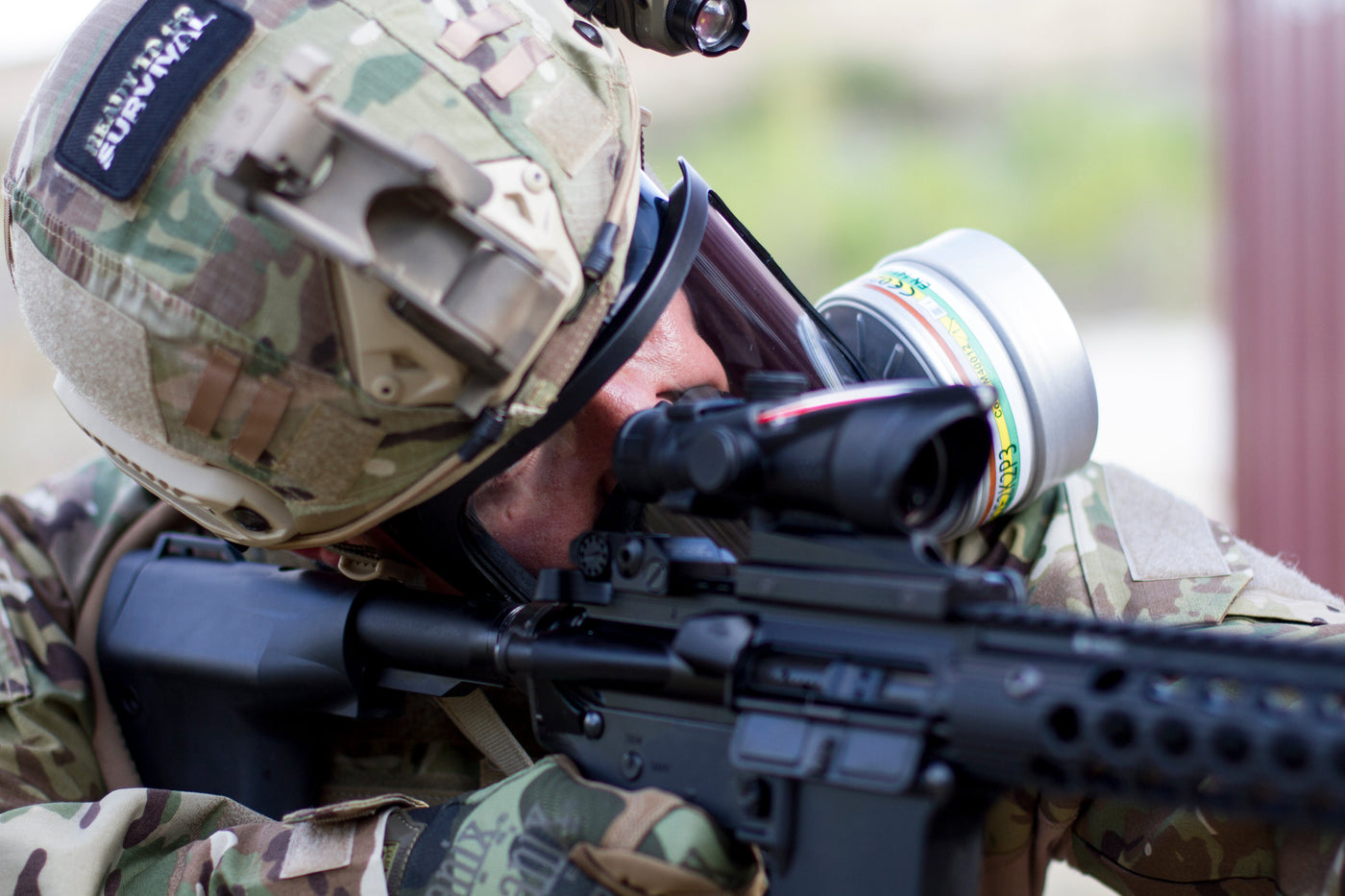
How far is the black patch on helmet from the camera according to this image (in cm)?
147

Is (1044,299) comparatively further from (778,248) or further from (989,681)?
(778,248)

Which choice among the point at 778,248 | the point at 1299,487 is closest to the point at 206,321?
the point at 1299,487

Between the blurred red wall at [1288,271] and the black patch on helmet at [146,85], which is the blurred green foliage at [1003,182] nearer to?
the blurred red wall at [1288,271]

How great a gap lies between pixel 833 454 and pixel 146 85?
0.99m

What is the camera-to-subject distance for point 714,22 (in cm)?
179

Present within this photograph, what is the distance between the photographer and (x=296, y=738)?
1.92m

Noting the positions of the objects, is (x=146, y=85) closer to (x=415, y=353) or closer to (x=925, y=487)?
(x=415, y=353)

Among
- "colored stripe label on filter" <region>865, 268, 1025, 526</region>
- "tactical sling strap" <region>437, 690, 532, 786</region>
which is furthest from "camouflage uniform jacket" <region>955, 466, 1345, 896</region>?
"tactical sling strap" <region>437, 690, 532, 786</region>

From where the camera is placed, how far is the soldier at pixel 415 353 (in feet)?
4.41

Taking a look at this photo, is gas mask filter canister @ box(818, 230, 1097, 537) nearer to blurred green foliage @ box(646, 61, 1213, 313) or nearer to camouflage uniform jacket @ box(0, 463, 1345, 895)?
camouflage uniform jacket @ box(0, 463, 1345, 895)

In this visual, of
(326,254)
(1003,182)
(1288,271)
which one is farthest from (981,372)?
(1003,182)

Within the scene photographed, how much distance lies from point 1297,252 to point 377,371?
14.7ft

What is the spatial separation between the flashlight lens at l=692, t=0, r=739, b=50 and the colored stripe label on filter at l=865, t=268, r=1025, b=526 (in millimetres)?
488

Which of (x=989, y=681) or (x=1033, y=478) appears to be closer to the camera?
(x=989, y=681)
